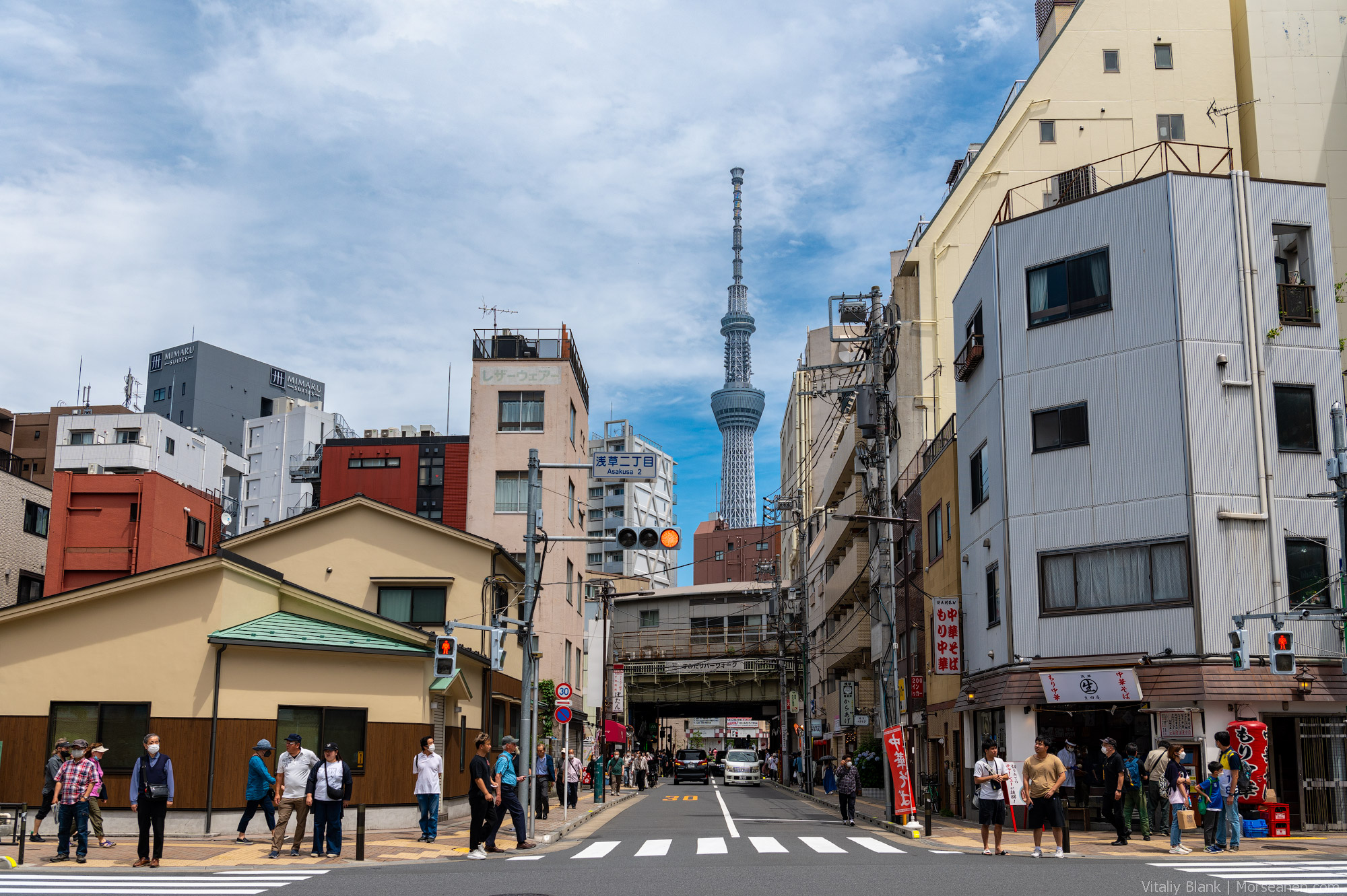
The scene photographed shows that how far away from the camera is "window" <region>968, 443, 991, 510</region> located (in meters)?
29.1

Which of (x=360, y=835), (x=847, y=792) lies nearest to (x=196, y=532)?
(x=847, y=792)

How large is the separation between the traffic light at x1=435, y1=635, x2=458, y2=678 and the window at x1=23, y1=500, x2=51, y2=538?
30652 mm

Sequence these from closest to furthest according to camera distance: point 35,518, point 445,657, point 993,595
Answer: point 445,657
point 993,595
point 35,518

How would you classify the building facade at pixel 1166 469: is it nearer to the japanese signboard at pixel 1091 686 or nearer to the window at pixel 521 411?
the japanese signboard at pixel 1091 686

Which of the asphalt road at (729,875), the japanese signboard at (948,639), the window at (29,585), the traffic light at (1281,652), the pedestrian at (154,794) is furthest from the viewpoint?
the window at (29,585)

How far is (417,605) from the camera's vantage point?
35.2 meters

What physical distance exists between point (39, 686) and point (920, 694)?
26.3 meters

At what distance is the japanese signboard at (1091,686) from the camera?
23.9m

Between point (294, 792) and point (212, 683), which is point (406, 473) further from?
point (294, 792)

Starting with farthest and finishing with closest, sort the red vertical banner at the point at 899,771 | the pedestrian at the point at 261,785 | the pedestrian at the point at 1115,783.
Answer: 1. the red vertical banner at the point at 899,771
2. the pedestrian at the point at 1115,783
3. the pedestrian at the point at 261,785

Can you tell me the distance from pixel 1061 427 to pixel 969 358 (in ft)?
13.7

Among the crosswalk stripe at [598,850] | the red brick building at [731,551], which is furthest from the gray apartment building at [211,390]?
the crosswalk stripe at [598,850]

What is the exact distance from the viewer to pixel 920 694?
128 feet

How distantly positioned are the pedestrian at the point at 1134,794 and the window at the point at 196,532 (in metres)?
44.8
